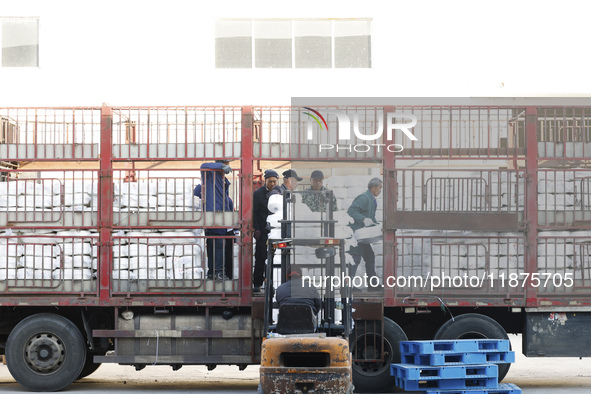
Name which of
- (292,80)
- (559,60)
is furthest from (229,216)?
(559,60)

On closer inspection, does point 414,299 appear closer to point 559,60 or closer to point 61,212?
point 61,212

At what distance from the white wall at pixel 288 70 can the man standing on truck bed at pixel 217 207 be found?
685 cm

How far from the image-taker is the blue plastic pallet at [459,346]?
11.7 meters

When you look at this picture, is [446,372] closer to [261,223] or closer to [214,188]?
[261,223]

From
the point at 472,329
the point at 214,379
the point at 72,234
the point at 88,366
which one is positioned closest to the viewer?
the point at 472,329

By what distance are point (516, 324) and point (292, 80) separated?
8635mm

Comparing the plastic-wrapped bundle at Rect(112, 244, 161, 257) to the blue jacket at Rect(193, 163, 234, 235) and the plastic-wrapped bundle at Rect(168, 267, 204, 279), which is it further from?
the blue jacket at Rect(193, 163, 234, 235)

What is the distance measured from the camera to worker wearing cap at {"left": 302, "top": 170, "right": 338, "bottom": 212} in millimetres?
12516

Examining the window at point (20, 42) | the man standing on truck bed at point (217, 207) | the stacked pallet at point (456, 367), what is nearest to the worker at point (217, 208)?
the man standing on truck bed at point (217, 207)

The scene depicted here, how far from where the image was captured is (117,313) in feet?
41.5

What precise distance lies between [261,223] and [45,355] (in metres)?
3.62

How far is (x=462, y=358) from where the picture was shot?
11859mm

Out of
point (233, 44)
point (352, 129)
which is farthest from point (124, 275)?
point (233, 44)

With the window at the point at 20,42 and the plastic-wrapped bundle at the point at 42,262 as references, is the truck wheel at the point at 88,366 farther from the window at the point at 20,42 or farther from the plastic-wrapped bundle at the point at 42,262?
the window at the point at 20,42
